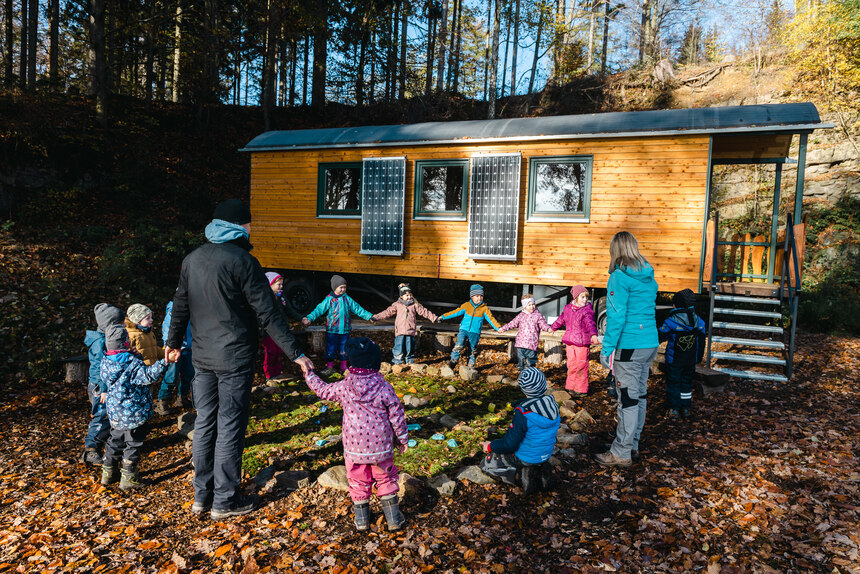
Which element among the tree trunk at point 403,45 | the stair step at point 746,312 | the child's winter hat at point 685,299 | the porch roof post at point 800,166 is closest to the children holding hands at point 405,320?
the child's winter hat at point 685,299

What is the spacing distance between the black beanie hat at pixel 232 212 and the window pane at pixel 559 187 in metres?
6.50

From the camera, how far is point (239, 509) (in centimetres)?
381

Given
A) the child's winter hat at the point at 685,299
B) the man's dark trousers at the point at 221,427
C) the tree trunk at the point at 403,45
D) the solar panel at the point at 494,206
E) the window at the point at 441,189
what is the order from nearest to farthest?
the man's dark trousers at the point at 221,427 < the child's winter hat at the point at 685,299 < the solar panel at the point at 494,206 < the window at the point at 441,189 < the tree trunk at the point at 403,45

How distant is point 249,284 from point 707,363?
724 cm

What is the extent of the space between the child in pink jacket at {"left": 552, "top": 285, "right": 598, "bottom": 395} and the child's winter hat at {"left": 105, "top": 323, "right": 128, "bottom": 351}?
17.3 feet

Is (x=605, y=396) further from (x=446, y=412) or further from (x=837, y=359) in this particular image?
(x=837, y=359)

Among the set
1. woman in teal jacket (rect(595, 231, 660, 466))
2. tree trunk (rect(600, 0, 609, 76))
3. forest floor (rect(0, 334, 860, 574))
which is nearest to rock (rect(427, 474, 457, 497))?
forest floor (rect(0, 334, 860, 574))

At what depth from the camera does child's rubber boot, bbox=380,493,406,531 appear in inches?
141

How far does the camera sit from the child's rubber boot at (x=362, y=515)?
3.62 metres

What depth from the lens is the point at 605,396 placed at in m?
6.94

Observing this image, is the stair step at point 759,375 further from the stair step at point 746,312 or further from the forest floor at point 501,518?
the forest floor at point 501,518

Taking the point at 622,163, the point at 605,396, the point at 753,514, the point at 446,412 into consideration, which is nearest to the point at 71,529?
the point at 446,412

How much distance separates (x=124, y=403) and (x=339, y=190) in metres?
7.32

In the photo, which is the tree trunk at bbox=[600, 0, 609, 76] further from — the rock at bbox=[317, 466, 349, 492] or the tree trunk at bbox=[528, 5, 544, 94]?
the rock at bbox=[317, 466, 349, 492]
